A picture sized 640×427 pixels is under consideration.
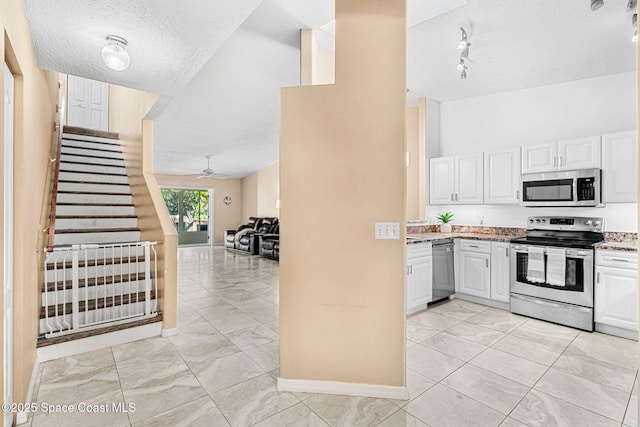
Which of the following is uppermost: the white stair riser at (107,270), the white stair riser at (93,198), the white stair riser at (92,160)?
the white stair riser at (92,160)

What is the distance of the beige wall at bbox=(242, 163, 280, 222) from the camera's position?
9719 mm

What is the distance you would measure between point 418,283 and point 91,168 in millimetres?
5210

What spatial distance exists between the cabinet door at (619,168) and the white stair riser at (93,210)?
6055mm

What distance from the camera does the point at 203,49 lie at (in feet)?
7.82

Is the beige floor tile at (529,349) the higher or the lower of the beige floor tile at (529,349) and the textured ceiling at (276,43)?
the lower

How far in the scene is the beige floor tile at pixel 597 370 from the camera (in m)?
2.25

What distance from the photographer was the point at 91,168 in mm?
4836

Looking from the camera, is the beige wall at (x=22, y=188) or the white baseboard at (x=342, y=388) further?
the white baseboard at (x=342, y=388)

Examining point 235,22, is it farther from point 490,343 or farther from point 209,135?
point 209,135

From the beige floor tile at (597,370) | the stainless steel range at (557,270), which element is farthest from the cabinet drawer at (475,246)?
the beige floor tile at (597,370)

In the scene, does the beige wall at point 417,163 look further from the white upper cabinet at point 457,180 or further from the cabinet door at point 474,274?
the cabinet door at point 474,274

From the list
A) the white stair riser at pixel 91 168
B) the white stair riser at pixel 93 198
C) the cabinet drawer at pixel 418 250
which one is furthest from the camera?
the white stair riser at pixel 91 168

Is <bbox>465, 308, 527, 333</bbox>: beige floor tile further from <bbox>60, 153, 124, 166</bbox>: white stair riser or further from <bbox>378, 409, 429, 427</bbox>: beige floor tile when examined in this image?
<bbox>60, 153, 124, 166</bbox>: white stair riser

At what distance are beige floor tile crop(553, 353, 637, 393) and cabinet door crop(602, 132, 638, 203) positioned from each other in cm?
185
